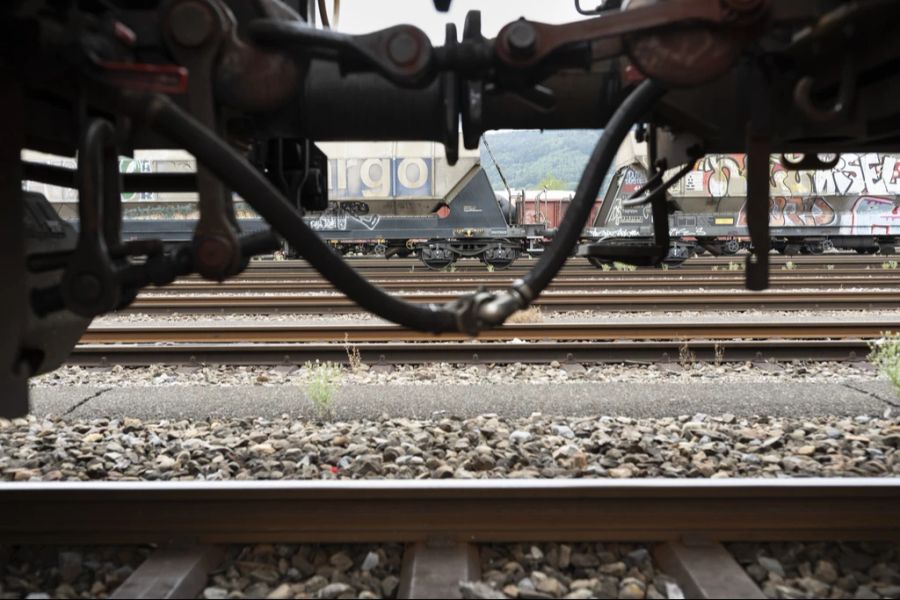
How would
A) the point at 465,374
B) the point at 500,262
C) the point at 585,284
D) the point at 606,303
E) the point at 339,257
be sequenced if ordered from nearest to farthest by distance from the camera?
1. the point at 339,257
2. the point at 465,374
3. the point at 606,303
4. the point at 585,284
5. the point at 500,262

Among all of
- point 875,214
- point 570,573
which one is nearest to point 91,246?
point 570,573

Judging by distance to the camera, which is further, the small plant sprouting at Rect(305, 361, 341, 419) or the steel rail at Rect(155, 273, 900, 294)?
the steel rail at Rect(155, 273, 900, 294)

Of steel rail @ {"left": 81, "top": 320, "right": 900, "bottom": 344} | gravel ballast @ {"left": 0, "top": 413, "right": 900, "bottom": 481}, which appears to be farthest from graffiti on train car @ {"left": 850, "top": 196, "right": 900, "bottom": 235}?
gravel ballast @ {"left": 0, "top": 413, "right": 900, "bottom": 481}

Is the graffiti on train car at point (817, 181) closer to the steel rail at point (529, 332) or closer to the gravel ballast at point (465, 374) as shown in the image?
the steel rail at point (529, 332)

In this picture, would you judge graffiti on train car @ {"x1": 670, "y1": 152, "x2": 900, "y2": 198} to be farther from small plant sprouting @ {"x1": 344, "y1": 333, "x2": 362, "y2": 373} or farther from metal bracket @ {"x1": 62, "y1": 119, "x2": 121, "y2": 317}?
metal bracket @ {"x1": 62, "y1": 119, "x2": 121, "y2": 317}

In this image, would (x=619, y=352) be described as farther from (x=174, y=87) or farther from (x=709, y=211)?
(x=709, y=211)

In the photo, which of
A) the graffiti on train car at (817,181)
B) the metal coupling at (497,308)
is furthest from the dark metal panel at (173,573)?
the graffiti on train car at (817,181)

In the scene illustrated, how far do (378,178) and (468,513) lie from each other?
15224mm

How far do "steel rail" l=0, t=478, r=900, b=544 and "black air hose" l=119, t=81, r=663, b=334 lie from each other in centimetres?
108

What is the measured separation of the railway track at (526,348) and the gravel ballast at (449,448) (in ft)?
5.88

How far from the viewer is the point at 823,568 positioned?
244 centimetres

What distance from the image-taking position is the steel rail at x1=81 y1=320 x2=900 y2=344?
650 cm

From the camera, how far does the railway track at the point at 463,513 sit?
Answer: 103 inches

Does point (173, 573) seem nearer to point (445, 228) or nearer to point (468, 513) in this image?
point (468, 513)
